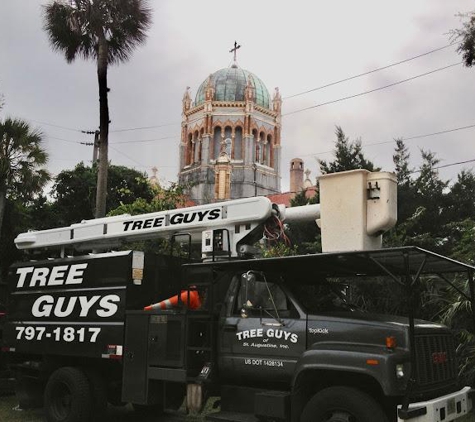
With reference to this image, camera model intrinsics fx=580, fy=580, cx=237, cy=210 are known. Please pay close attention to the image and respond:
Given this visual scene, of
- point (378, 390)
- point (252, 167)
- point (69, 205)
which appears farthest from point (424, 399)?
point (252, 167)

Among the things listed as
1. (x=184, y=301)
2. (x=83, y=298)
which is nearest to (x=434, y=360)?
(x=184, y=301)

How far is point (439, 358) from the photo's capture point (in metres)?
6.67

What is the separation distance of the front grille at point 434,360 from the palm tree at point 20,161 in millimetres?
16470

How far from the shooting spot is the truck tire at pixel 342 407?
582cm

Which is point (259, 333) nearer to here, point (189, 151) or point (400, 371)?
point (400, 371)

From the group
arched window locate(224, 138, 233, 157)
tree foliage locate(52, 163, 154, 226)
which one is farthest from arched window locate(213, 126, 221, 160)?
tree foliage locate(52, 163, 154, 226)

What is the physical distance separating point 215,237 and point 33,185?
A: 1392 cm

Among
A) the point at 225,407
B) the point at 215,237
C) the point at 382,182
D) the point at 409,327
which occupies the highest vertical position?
the point at 382,182

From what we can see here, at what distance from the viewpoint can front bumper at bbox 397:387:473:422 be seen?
5.61 m

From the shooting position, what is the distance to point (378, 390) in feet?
20.3

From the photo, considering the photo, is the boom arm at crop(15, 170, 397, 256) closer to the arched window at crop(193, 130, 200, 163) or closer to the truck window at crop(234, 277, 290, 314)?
the truck window at crop(234, 277, 290, 314)

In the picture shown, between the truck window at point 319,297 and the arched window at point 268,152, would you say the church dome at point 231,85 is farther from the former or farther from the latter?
the truck window at point 319,297

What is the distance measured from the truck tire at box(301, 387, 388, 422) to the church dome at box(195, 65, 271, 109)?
74.7 m

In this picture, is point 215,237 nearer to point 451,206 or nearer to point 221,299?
point 221,299
